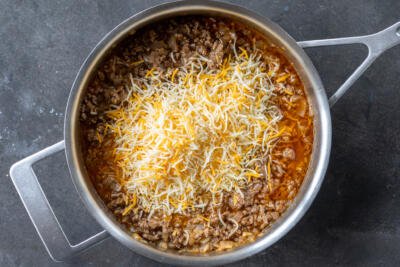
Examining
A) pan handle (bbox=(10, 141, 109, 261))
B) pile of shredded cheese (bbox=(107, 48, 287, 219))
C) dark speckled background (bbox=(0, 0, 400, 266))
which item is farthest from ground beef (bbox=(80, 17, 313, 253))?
dark speckled background (bbox=(0, 0, 400, 266))

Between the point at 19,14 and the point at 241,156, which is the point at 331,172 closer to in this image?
the point at 241,156

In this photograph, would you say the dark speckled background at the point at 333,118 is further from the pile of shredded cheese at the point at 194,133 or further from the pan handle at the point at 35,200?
the pile of shredded cheese at the point at 194,133

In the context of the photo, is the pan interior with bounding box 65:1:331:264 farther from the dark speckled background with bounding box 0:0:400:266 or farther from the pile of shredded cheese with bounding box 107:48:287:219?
the dark speckled background with bounding box 0:0:400:266

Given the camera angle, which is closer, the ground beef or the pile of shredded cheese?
the pile of shredded cheese

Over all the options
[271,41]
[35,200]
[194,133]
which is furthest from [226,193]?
[35,200]

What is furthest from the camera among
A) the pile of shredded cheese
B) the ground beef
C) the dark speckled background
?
the dark speckled background

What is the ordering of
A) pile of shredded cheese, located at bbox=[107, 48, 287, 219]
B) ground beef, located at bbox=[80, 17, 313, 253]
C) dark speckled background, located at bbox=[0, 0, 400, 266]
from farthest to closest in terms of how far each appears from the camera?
dark speckled background, located at bbox=[0, 0, 400, 266], ground beef, located at bbox=[80, 17, 313, 253], pile of shredded cheese, located at bbox=[107, 48, 287, 219]

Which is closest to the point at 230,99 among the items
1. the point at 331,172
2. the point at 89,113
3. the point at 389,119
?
the point at 89,113
